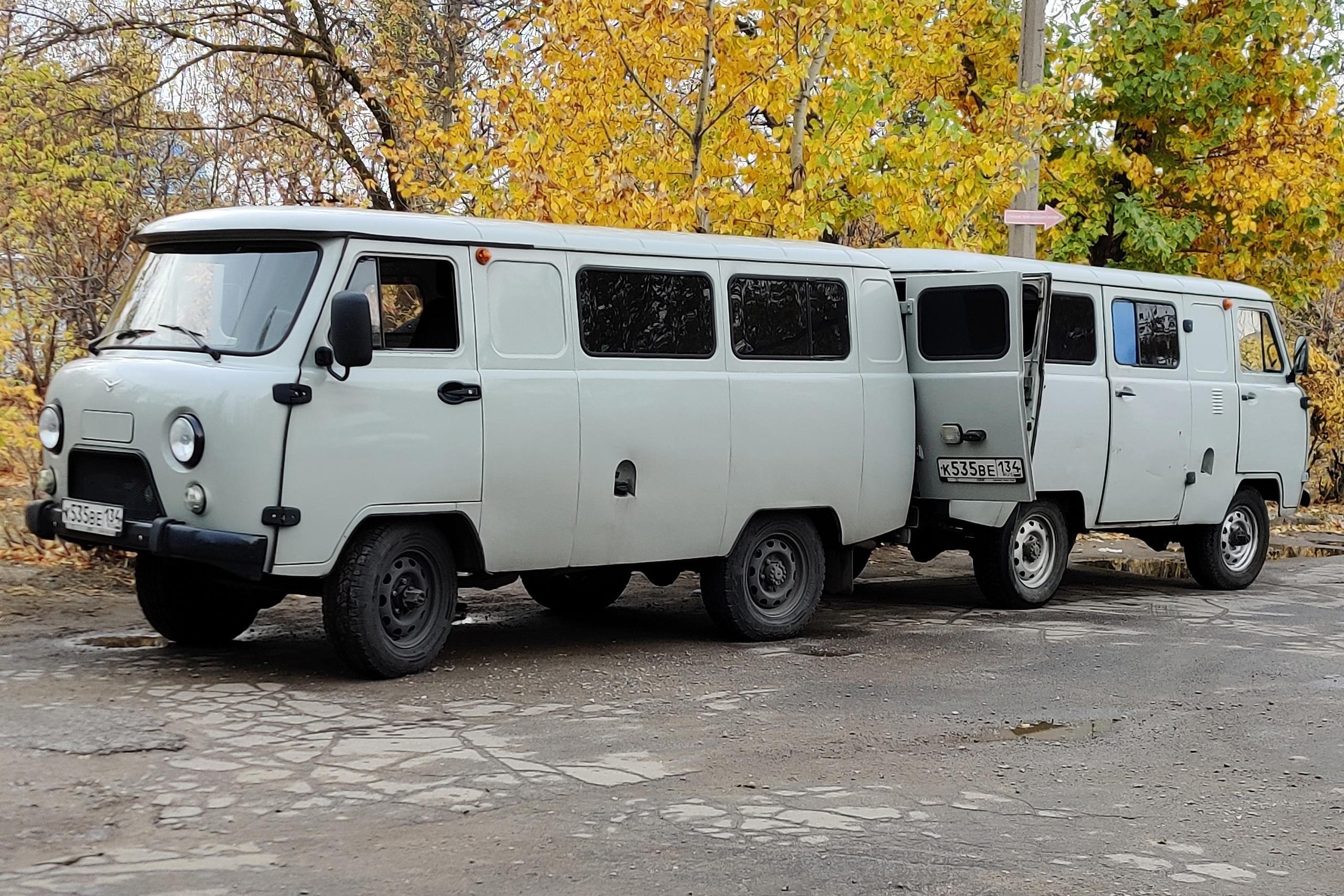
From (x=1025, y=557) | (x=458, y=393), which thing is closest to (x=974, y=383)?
(x=1025, y=557)

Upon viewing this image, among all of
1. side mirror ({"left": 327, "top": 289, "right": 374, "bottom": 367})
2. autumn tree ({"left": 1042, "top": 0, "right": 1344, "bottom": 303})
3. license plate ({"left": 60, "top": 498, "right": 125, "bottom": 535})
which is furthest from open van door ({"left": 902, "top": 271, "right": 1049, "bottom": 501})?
autumn tree ({"left": 1042, "top": 0, "right": 1344, "bottom": 303})

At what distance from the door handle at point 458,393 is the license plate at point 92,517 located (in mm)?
1692

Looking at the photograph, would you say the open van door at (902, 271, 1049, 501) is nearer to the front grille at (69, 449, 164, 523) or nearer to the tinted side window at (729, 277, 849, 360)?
the tinted side window at (729, 277, 849, 360)

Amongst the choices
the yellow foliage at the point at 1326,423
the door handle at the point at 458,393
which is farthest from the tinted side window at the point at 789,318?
the yellow foliage at the point at 1326,423

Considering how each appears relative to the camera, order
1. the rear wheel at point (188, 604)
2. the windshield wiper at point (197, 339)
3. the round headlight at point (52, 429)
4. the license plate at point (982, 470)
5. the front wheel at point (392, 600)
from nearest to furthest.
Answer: the windshield wiper at point (197, 339), the front wheel at point (392, 600), the round headlight at point (52, 429), the rear wheel at point (188, 604), the license plate at point (982, 470)

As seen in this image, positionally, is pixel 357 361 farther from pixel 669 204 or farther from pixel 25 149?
pixel 25 149

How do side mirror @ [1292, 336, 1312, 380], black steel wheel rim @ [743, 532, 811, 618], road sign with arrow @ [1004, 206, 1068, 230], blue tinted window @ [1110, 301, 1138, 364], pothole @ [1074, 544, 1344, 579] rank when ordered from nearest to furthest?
black steel wheel rim @ [743, 532, 811, 618], blue tinted window @ [1110, 301, 1138, 364], road sign with arrow @ [1004, 206, 1068, 230], side mirror @ [1292, 336, 1312, 380], pothole @ [1074, 544, 1344, 579]

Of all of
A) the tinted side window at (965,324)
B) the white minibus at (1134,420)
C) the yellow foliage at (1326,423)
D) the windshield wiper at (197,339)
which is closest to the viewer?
the windshield wiper at (197,339)

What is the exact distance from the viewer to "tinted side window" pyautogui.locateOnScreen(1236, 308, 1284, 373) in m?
13.6

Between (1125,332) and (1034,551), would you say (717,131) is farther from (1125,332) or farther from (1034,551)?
(1034,551)

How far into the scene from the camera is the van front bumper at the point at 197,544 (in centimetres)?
779

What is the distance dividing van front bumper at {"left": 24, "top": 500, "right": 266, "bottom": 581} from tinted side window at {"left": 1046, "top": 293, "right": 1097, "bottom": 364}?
20.1 feet

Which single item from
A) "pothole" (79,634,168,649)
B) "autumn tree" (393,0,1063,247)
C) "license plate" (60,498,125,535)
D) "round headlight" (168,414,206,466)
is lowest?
"pothole" (79,634,168,649)

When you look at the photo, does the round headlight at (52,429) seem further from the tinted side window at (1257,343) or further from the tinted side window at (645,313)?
the tinted side window at (1257,343)
